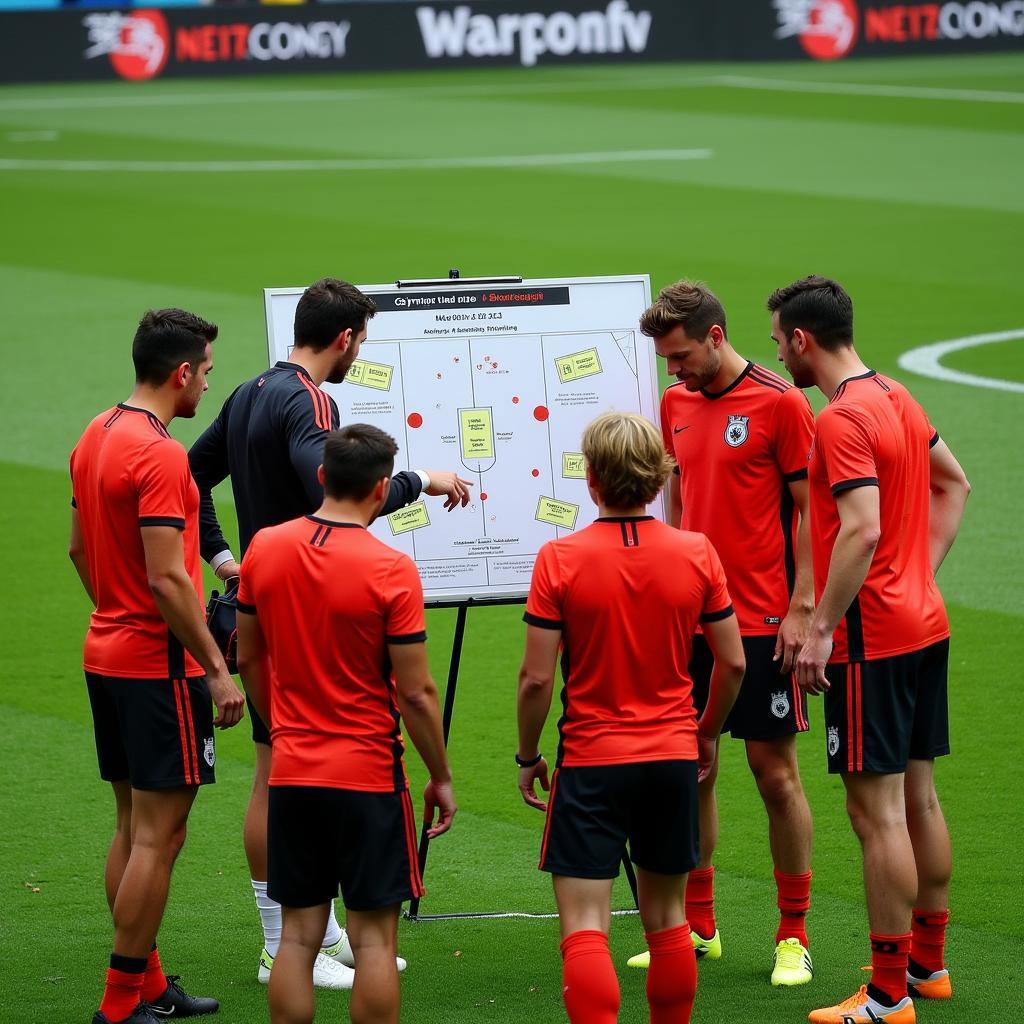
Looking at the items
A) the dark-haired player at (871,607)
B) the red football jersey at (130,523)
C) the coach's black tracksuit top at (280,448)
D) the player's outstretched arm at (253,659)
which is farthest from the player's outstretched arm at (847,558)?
the red football jersey at (130,523)

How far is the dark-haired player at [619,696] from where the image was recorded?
16.2ft

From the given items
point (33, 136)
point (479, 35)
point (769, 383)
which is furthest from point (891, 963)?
point (479, 35)

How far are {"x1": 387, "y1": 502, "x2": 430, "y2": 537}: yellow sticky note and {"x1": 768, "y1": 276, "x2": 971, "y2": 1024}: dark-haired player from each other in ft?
5.06

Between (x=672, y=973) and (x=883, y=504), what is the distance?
5.17 ft

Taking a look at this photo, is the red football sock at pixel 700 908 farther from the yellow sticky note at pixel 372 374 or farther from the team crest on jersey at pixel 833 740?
the yellow sticky note at pixel 372 374

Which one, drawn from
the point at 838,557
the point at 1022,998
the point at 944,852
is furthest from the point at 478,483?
the point at 1022,998

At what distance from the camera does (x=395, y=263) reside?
1978cm

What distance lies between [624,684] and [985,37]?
121ft

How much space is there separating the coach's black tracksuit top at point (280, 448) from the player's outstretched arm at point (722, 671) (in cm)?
112

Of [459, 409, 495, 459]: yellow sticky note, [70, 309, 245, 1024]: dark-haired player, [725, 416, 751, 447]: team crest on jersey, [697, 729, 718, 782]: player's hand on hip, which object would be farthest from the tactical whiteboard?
[697, 729, 718, 782]: player's hand on hip

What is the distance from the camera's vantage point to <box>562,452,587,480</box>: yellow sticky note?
21.8 ft

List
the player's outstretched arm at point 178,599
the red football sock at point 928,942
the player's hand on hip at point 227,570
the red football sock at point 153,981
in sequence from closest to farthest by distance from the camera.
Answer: the player's outstretched arm at point 178,599 < the red football sock at point 153,981 < the red football sock at point 928,942 < the player's hand on hip at point 227,570

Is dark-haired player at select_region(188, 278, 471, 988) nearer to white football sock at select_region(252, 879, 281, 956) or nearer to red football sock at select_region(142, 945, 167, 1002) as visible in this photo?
white football sock at select_region(252, 879, 281, 956)

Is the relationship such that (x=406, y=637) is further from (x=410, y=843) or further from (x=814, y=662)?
(x=814, y=662)
